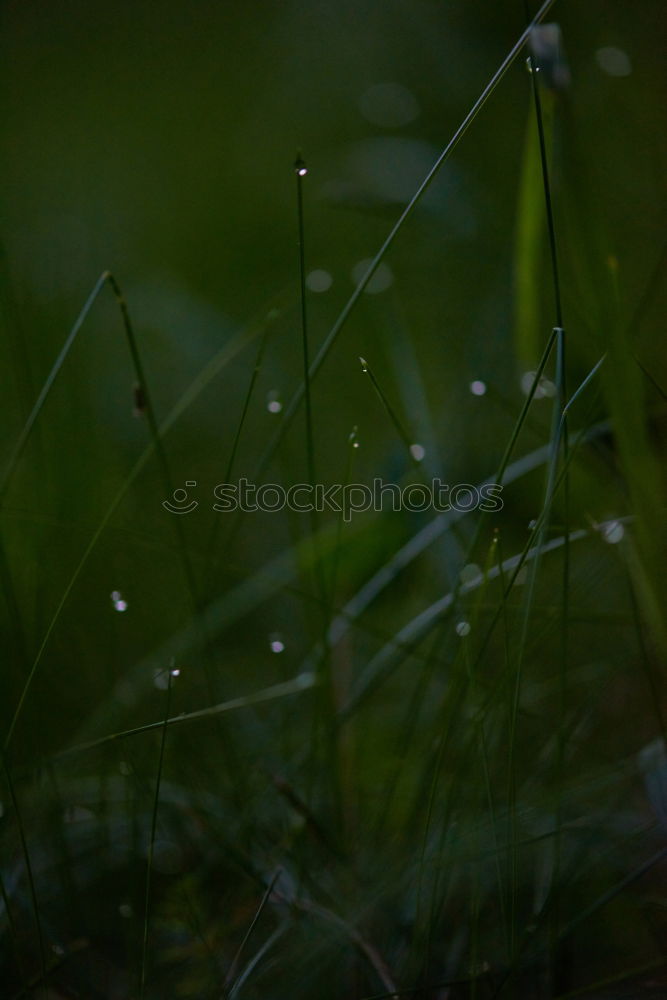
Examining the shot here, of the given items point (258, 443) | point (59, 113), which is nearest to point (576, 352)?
point (258, 443)

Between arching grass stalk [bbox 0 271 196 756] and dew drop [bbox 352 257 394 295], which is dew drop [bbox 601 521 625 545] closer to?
arching grass stalk [bbox 0 271 196 756]

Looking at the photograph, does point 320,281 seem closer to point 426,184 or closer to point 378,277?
point 378,277

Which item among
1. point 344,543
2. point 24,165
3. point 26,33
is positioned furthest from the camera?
point 26,33

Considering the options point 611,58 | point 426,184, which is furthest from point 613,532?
point 611,58

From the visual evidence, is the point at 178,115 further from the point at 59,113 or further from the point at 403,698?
the point at 403,698

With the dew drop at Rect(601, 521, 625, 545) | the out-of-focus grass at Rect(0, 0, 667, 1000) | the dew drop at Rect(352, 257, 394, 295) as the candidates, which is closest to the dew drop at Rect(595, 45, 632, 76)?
the out-of-focus grass at Rect(0, 0, 667, 1000)

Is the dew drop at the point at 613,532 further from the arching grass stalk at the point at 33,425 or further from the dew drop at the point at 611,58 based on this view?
the dew drop at the point at 611,58
